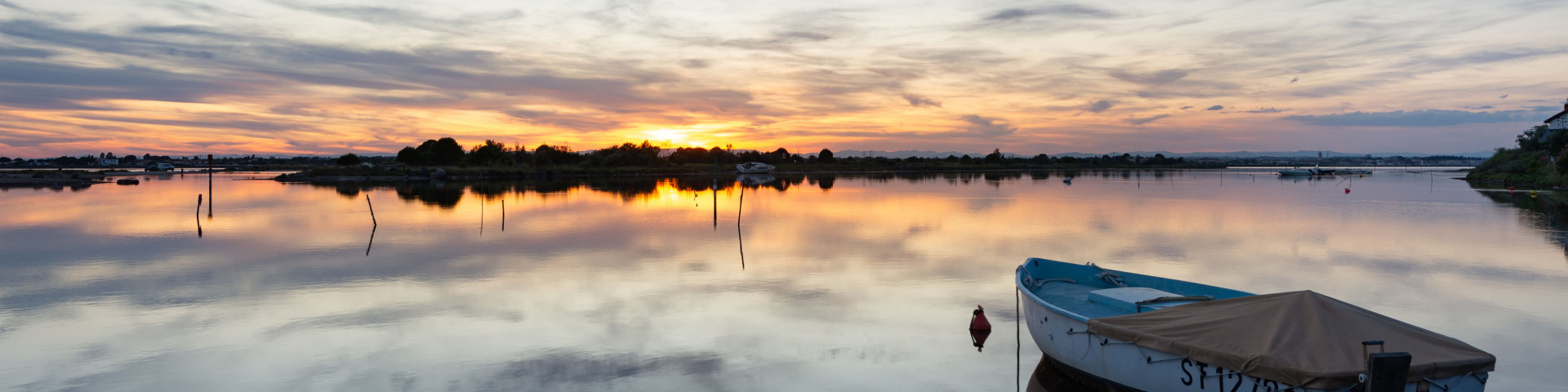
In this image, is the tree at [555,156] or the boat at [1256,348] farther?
the tree at [555,156]

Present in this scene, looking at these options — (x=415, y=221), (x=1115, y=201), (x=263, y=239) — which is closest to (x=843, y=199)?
(x=1115, y=201)

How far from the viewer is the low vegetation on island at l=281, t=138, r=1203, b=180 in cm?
7875

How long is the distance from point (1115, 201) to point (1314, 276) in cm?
2469

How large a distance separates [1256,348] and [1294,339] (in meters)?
0.34

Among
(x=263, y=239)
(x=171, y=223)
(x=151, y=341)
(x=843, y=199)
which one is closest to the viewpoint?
(x=151, y=341)

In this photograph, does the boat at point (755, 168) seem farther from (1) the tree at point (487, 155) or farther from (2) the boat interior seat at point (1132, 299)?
(2) the boat interior seat at point (1132, 299)

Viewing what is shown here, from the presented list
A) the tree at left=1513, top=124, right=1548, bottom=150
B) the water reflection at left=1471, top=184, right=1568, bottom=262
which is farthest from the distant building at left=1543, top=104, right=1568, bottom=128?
the water reflection at left=1471, top=184, right=1568, bottom=262

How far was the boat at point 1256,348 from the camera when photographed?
21.9 feet

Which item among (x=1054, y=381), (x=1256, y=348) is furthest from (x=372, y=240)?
(x=1256, y=348)

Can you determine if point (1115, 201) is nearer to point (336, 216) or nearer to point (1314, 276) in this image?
point (1314, 276)

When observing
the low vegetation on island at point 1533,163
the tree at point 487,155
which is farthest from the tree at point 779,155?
the low vegetation on island at point 1533,163

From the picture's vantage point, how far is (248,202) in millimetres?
40219

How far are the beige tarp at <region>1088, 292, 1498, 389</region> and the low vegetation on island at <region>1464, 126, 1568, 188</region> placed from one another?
58683 mm

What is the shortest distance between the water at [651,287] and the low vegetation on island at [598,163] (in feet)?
117
